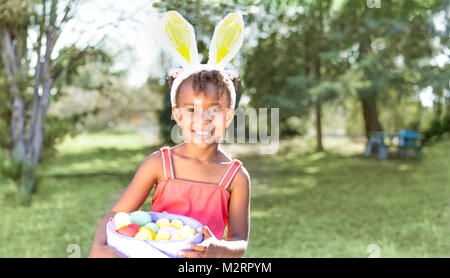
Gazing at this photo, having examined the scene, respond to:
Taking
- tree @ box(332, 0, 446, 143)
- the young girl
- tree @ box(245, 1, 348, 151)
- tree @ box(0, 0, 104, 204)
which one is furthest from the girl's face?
tree @ box(245, 1, 348, 151)

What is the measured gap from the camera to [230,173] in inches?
50.8

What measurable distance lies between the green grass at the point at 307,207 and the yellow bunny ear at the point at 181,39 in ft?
7.03

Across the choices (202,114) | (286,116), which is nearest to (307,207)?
(286,116)

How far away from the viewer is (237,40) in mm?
1359

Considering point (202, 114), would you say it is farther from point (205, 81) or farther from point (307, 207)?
point (307, 207)

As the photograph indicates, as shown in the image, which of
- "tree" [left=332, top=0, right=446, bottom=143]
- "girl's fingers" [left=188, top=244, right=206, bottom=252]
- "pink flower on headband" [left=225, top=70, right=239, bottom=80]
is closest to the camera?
→ "girl's fingers" [left=188, top=244, right=206, bottom=252]

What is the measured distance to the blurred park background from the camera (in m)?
4.61

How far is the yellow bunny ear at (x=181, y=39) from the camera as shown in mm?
1333

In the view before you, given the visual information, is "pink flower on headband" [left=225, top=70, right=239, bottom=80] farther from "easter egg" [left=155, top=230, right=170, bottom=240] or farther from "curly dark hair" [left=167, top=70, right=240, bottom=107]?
"easter egg" [left=155, top=230, right=170, bottom=240]

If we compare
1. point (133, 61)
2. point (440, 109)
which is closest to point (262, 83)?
point (133, 61)

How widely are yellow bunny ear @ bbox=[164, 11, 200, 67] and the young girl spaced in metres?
0.02

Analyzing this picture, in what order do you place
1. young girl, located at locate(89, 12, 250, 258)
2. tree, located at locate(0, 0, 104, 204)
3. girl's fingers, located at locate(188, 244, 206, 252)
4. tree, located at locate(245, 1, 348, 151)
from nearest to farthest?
girl's fingers, located at locate(188, 244, 206, 252) < young girl, located at locate(89, 12, 250, 258) < tree, located at locate(0, 0, 104, 204) < tree, located at locate(245, 1, 348, 151)

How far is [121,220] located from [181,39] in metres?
0.56

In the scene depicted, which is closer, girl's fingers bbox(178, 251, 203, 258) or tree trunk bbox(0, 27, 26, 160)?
girl's fingers bbox(178, 251, 203, 258)
